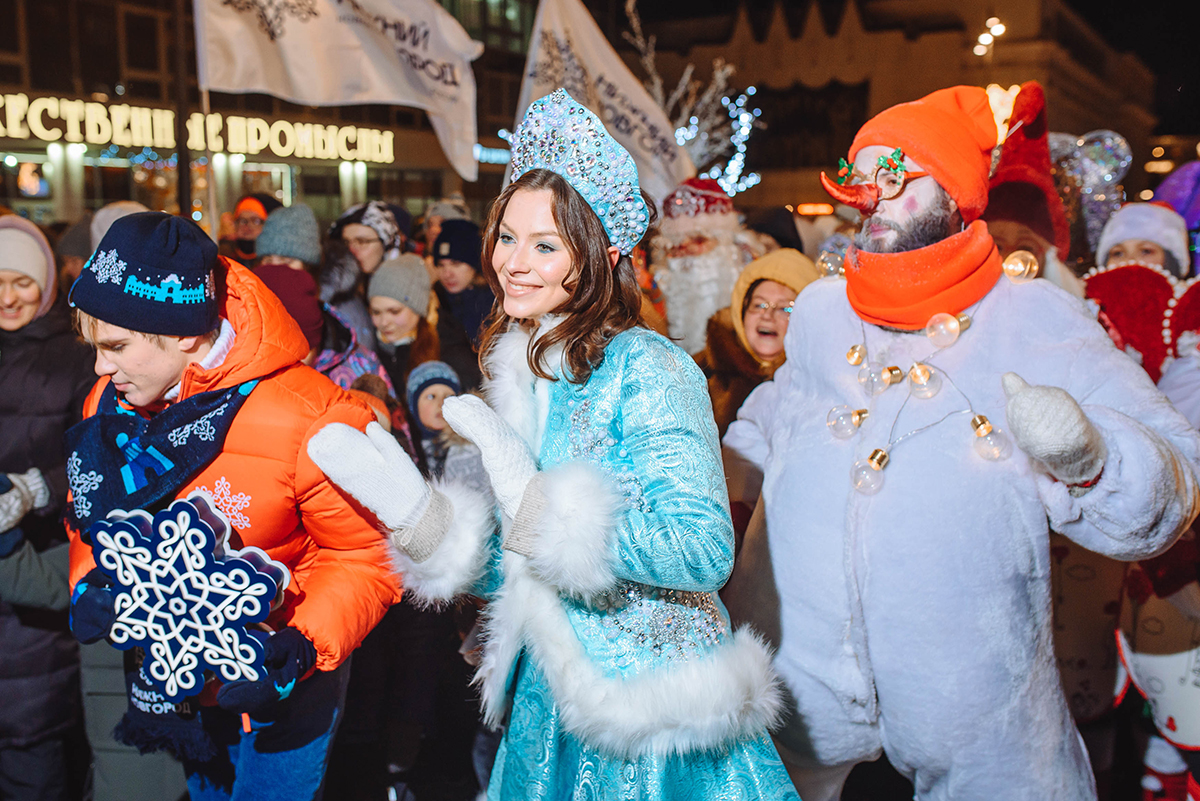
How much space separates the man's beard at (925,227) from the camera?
2168mm

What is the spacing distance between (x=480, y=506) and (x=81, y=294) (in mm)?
1096

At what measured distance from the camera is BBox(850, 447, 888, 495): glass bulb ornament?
2.14m

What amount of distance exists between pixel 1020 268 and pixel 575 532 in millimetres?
1404

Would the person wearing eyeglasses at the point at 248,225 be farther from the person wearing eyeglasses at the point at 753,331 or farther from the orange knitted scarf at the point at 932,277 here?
the orange knitted scarf at the point at 932,277

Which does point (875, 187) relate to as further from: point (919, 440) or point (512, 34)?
point (512, 34)

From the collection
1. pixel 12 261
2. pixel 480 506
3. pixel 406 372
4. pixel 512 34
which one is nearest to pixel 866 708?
pixel 480 506

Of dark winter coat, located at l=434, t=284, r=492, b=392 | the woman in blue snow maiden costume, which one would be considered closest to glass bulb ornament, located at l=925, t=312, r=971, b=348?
the woman in blue snow maiden costume

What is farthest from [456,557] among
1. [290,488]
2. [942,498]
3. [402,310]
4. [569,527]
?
[402,310]

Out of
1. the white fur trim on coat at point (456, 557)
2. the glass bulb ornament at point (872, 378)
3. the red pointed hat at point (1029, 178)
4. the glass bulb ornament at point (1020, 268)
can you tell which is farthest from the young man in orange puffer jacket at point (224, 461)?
the red pointed hat at point (1029, 178)

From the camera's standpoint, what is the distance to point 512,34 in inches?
1148

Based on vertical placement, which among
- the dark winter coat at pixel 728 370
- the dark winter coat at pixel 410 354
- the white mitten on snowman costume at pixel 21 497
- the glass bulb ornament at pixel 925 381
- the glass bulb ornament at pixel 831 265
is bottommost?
the dark winter coat at pixel 410 354

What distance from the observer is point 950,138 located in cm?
221

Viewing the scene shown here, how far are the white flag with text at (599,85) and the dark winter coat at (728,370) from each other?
2608 millimetres

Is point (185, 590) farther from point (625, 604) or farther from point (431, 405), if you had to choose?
point (431, 405)
